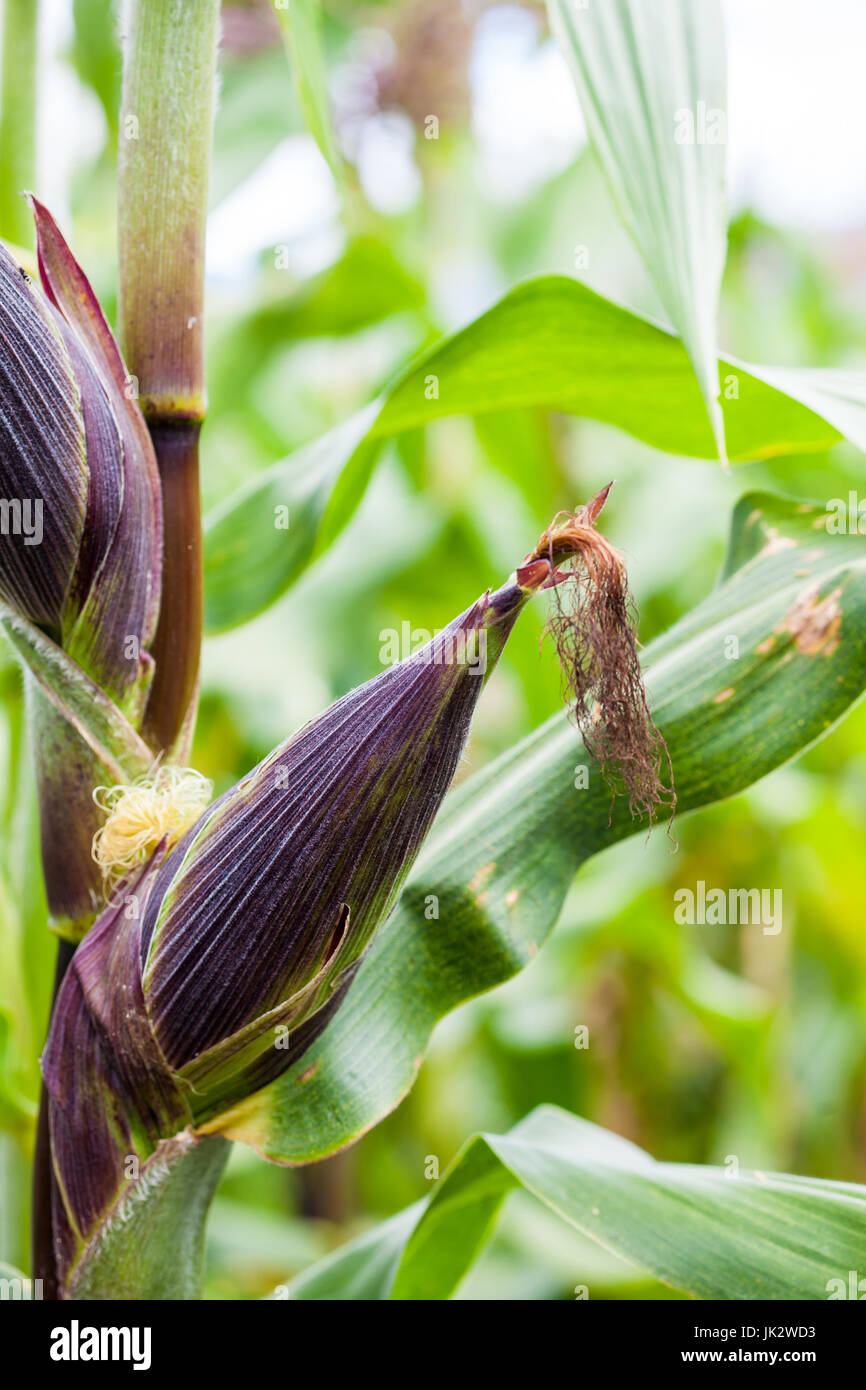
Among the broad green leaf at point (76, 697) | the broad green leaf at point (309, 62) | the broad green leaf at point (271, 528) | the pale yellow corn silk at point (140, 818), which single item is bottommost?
the pale yellow corn silk at point (140, 818)

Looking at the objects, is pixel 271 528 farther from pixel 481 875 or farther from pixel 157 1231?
pixel 157 1231

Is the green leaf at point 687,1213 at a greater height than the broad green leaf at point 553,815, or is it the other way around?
the broad green leaf at point 553,815

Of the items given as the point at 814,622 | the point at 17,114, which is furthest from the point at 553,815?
the point at 17,114

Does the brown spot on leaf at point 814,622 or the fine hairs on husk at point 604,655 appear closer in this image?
the fine hairs on husk at point 604,655

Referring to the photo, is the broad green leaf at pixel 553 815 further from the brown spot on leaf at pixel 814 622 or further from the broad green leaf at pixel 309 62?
the broad green leaf at pixel 309 62

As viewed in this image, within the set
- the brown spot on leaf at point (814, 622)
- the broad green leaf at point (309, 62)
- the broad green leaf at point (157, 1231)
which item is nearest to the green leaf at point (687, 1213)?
the broad green leaf at point (157, 1231)

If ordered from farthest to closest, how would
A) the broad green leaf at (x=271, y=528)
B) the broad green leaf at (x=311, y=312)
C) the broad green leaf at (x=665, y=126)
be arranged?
the broad green leaf at (x=311, y=312) < the broad green leaf at (x=271, y=528) < the broad green leaf at (x=665, y=126)
